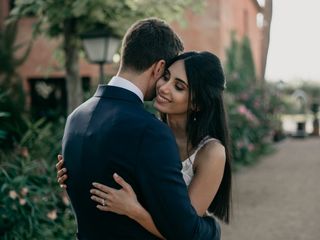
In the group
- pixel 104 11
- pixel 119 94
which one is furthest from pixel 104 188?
pixel 104 11

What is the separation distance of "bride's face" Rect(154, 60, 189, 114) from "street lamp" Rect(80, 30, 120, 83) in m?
5.05

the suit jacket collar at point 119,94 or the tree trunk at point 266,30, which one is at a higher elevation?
the suit jacket collar at point 119,94

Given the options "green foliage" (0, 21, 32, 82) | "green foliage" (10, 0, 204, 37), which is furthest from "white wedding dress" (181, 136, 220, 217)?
"green foliage" (0, 21, 32, 82)

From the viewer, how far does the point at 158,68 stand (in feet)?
6.81

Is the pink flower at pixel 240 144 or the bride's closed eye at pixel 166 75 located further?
the pink flower at pixel 240 144

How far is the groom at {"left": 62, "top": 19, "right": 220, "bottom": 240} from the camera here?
182 cm

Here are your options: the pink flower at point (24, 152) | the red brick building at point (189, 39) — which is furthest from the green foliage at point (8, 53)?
the red brick building at point (189, 39)

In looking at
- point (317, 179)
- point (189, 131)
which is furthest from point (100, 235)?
point (317, 179)

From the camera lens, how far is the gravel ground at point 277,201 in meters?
6.67

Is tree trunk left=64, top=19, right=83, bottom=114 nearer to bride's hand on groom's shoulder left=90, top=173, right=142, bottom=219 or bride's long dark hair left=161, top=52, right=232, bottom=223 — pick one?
bride's long dark hair left=161, top=52, right=232, bottom=223

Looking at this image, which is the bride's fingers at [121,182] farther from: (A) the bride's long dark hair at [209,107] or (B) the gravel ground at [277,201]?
(B) the gravel ground at [277,201]

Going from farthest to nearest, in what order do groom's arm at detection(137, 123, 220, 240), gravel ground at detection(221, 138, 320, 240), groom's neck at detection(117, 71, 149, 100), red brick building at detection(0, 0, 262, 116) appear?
red brick building at detection(0, 0, 262, 116) → gravel ground at detection(221, 138, 320, 240) → groom's neck at detection(117, 71, 149, 100) → groom's arm at detection(137, 123, 220, 240)

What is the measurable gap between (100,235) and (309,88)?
107 feet

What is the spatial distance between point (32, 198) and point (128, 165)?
326 cm
